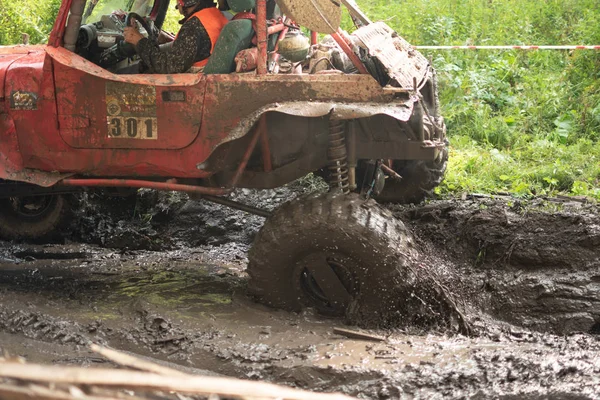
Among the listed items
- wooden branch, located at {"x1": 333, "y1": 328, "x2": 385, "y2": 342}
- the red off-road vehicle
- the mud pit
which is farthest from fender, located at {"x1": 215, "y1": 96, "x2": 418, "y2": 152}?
wooden branch, located at {"x1": 333, "y1": 328, "x2": 385, "y2": 342}

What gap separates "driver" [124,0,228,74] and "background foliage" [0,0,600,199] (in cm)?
267

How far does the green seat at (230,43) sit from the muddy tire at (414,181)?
187 centimetres

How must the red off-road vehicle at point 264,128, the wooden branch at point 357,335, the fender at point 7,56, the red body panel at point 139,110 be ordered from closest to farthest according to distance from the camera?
the wooden branch at point 357,335 < the red off-road vehicle at point 264,128 < the red body panel at point 139,110 < the fender at point 7,56

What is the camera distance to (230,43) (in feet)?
15.2

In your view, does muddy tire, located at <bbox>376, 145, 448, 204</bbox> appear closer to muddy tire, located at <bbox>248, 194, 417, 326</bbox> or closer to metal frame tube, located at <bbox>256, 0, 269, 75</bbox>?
muddy tire, located at <bbox>248, 194, 417, 326</bbox>

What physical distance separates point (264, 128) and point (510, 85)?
16.5ft

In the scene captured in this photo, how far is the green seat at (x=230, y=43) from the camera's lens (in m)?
4.64

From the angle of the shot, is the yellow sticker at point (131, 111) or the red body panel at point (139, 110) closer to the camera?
the red body panel at point (139, 110)

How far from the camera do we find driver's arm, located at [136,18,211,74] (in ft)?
15.6

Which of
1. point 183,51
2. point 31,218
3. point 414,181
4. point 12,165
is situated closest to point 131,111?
point 183,51

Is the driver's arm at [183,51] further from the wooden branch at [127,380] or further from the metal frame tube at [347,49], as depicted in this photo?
the wooden branch at [127,380]

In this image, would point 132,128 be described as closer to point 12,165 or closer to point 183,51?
point 183,51

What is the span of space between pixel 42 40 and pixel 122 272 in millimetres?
4503

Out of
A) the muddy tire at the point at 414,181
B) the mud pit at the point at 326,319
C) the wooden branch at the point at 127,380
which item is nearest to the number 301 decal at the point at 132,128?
the mud pit at the point at 326,319
